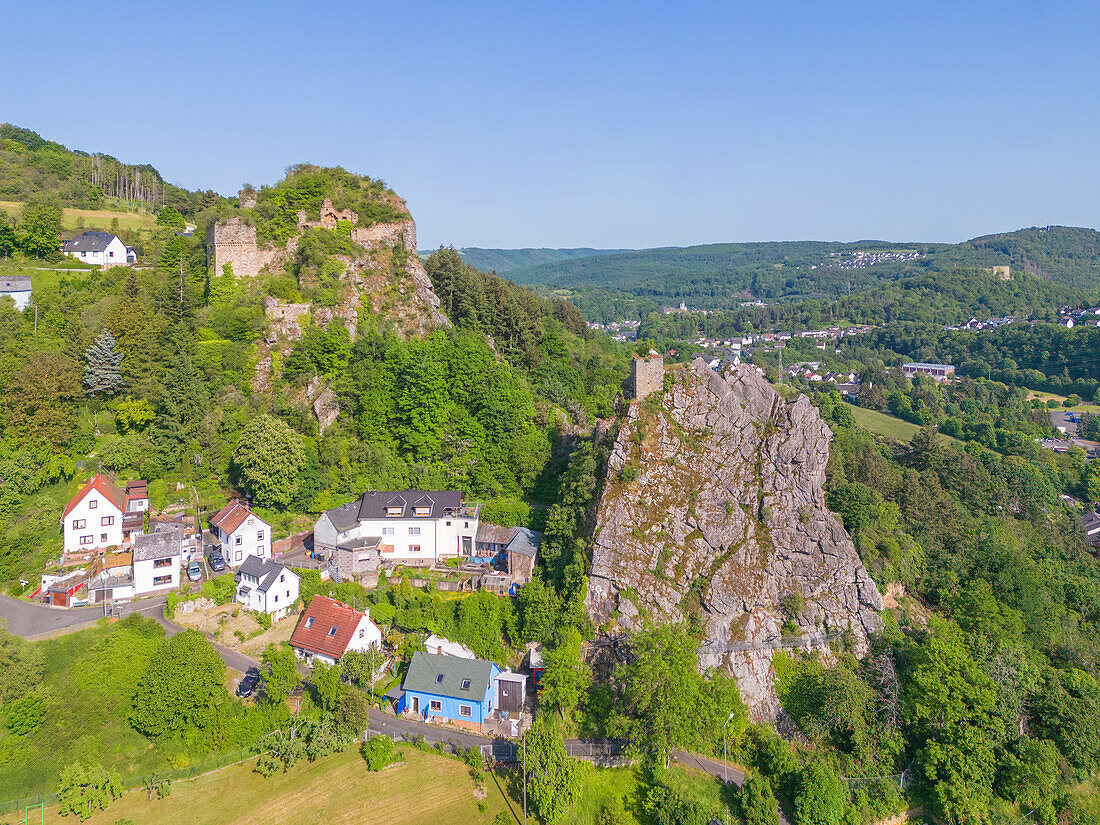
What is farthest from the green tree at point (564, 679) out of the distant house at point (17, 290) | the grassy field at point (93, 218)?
the grassy field at point (93, 218)

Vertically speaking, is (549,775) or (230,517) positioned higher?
(230,517)

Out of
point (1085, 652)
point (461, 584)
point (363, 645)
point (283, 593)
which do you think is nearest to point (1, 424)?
point (283, 593)

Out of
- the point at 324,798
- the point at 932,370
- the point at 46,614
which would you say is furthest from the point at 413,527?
the point at 932,370

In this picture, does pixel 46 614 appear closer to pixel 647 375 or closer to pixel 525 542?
pixel 525 542

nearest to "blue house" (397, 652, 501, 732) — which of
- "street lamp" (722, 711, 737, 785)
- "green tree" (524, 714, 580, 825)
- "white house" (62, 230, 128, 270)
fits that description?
"green tree" (524, 714, 580, 825)

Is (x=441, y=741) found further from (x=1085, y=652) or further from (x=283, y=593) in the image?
(x=1085, y=652)

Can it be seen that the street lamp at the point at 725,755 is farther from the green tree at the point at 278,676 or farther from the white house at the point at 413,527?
the green tree at the point at 278,676
